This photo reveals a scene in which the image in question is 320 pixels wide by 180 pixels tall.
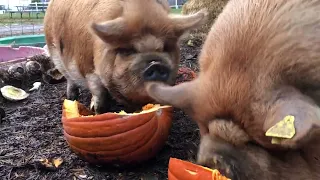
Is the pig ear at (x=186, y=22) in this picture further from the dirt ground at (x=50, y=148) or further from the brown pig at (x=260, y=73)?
the brown pig at (x=260, y=73)

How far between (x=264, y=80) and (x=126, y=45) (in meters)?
2.10

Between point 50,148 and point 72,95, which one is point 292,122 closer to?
point 50,148

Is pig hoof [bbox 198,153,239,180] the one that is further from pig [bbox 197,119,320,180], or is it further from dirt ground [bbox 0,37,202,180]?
dirt ground [bbox 0,37,202,180]

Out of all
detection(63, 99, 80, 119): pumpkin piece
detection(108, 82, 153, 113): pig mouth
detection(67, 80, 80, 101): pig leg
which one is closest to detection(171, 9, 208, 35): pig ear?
detection(108, 82, 153, 113): pig mouth

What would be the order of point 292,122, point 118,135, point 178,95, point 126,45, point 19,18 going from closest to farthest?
1. point 292,122
2. point 178,95
3. point 118,135
4. point 126,45
5. point 19,18

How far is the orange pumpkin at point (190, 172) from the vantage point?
306cm

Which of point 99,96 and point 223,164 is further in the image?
point 99,96

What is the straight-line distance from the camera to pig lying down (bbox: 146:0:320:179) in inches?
116

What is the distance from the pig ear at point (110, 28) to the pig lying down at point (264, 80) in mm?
1407

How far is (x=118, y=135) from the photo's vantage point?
14.2 feet

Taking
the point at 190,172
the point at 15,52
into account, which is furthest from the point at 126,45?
the point at 15,52

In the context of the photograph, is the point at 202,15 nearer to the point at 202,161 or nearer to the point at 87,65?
the point at 87,65

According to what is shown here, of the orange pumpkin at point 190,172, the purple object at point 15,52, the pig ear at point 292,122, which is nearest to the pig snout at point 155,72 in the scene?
the orange pumpkin at point 190,172

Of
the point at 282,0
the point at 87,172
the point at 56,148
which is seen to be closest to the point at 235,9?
the point at 282,0
